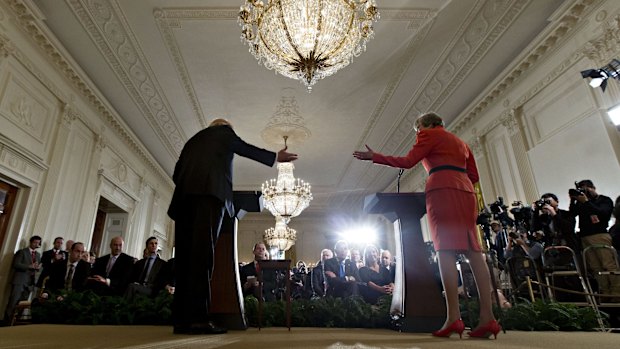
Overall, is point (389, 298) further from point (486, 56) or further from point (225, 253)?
point (486, 56)

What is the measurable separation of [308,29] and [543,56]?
165 inches

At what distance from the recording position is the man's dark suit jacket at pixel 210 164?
2.07m

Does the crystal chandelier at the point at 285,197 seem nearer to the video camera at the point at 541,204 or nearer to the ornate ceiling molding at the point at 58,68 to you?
the ornate ceiling molding at the point at 58,68

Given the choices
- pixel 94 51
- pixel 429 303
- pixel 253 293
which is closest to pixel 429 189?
pixel 429 303

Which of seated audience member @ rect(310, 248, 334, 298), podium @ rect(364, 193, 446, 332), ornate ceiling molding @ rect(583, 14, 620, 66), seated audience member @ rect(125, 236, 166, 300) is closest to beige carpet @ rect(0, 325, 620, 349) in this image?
podium @ rect(364, 193, 446, 332)

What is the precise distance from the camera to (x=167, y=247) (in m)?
11.1

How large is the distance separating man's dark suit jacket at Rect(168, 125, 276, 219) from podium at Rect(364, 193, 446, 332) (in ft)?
3.27

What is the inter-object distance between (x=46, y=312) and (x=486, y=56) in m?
6.94

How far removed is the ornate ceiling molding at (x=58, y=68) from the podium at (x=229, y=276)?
4414 millimetres

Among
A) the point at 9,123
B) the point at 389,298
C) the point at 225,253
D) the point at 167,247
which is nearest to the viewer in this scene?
the point at 225,253

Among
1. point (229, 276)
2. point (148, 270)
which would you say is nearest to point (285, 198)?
point (148, 270)

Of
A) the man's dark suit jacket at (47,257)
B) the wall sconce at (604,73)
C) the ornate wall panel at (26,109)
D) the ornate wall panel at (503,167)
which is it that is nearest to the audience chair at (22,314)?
the man's dark suit jacket at (47,257)

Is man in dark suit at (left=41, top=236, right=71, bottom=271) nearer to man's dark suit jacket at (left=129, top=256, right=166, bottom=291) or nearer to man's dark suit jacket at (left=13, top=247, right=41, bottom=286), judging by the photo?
man's dark suit jacket at (left=13, top=247, right=41, bottom=286)

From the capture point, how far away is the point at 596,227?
12.5 ft
